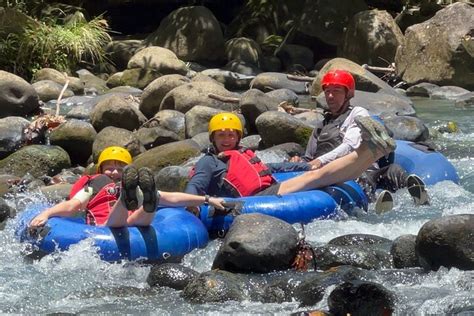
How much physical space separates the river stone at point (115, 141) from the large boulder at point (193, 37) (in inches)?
258

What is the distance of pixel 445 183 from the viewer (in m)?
9.13

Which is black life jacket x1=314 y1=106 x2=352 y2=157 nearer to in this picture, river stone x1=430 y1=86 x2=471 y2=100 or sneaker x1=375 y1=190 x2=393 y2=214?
sneaker x1=375 y1=190 x2=393 y2=214

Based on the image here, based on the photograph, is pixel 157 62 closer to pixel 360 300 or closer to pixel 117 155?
pixel 117 155

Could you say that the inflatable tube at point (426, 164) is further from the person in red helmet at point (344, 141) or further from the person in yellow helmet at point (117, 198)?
the person in yellow helmet at point (117, 198)

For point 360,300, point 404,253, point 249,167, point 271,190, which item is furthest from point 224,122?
point 360,300

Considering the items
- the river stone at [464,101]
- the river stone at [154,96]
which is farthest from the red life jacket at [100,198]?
the river stone at [464,101]

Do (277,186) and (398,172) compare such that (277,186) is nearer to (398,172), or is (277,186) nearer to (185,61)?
(398,172)

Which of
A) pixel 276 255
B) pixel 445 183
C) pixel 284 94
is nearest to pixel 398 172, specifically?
pixel 445 183

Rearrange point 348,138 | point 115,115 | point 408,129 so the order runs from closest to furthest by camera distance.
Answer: point 348,138 < point 408,129 < point 115,115

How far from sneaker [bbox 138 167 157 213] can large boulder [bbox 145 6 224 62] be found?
35.7ft

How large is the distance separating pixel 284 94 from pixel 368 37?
400 cm

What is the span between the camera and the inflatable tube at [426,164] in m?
9.23

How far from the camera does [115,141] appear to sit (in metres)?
11.0

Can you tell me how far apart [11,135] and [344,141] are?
177 inches
